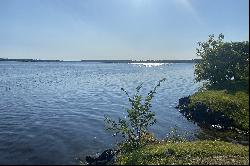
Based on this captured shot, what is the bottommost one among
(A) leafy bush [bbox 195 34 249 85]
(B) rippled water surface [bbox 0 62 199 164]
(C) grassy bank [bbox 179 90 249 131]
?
(B) rippled water surface [bbox 0 62 199 164]

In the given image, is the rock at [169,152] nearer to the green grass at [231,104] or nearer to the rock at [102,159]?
the rock at [102,159]

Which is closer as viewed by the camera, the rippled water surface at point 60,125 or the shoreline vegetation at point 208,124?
the shoreline vegetation at point 208,124

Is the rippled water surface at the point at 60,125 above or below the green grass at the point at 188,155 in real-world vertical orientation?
below

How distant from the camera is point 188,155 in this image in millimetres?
24625

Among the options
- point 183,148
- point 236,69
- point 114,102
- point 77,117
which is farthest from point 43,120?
point 236,69

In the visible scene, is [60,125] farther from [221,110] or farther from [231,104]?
[231,104]

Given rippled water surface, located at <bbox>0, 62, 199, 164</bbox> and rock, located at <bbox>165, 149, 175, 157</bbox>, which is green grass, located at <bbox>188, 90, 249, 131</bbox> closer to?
rippled water surface, located at <bbox>0, 62, 199, 164</bbox>

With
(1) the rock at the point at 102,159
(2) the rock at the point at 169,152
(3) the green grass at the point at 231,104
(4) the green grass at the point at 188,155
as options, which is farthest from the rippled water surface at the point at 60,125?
(2) the rock at the point at 169,152

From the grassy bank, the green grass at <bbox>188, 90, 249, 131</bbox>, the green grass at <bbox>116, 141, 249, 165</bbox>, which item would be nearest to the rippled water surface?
the grassy bank

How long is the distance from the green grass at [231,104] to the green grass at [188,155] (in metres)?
15.0

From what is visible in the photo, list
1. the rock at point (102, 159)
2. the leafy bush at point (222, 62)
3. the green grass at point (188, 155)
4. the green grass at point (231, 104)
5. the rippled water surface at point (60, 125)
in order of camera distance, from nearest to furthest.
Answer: the green grass at point (188, 155)
the rock at point (102, 159)
the rippled water surface at point (60, 125)
the green grass at point (231, 104)
the leafy bush at point (222, 62)

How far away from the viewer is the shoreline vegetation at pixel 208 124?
24.9 meters

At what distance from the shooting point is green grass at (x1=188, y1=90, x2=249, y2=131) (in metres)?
42.3

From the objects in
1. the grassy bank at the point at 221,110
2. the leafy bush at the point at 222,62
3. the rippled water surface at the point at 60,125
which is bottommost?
the rippled water surface at the point at 60,125
